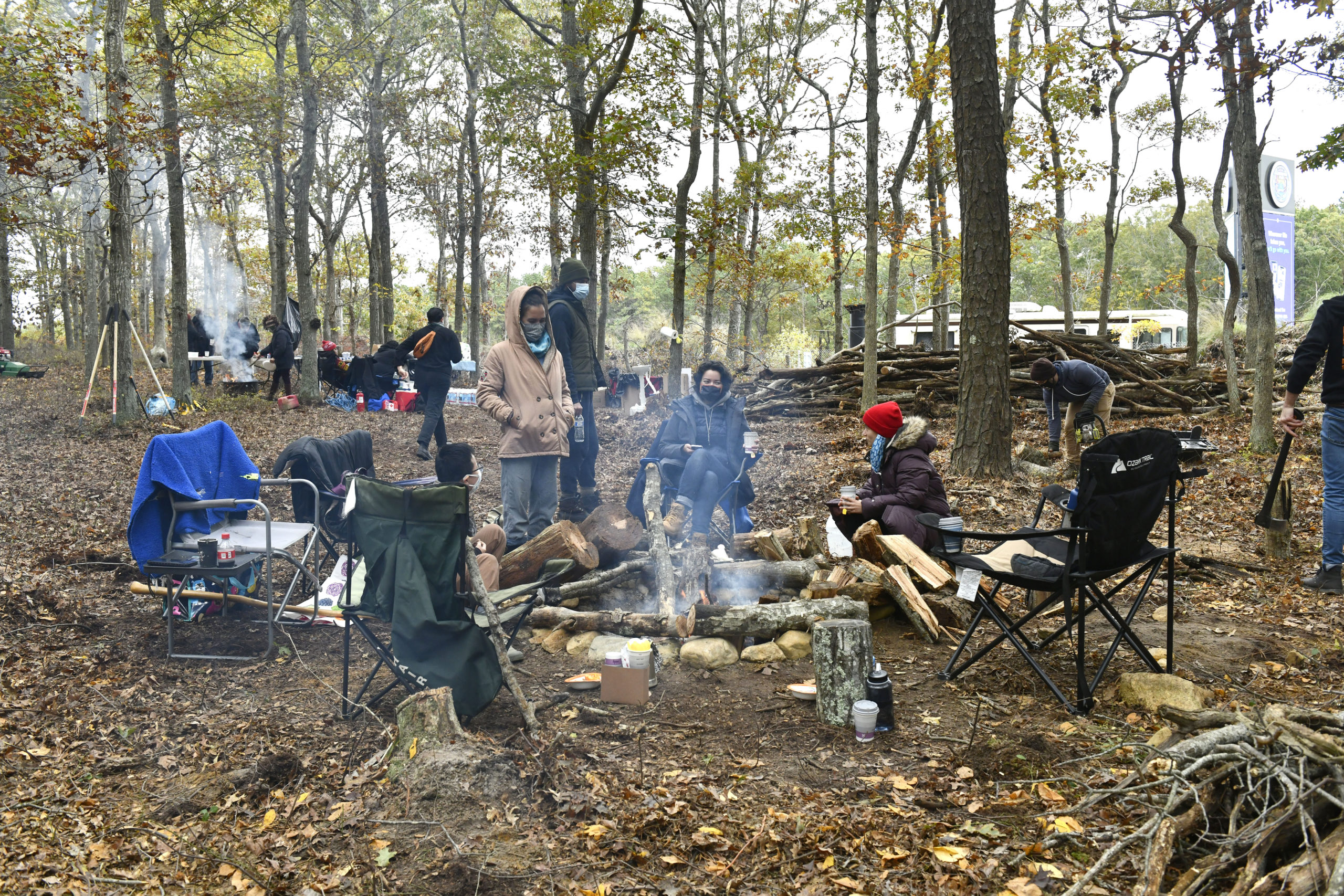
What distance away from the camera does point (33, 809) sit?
2746mm

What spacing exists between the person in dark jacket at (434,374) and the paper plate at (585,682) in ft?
19.0

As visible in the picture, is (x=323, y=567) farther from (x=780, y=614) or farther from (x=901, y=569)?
Answer: (x=901, y=569)

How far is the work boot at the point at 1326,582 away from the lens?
4.43 meters

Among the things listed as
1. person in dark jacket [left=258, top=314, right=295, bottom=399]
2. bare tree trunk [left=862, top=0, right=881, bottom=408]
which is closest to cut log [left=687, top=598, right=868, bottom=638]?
bare tree trunk [left=862, top=0, right=881, bottom=408]

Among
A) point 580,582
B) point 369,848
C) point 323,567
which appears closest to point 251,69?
point 323,567

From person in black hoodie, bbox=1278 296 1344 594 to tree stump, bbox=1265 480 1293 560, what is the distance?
1.67 feet

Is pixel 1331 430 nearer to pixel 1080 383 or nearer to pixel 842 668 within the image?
pixel 842 668

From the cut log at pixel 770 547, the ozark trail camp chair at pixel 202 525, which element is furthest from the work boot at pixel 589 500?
the ozark trail camp chair at pixel 202 525

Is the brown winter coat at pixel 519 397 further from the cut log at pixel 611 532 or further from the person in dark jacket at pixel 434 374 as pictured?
the person in dark jacket at pixel 434 374

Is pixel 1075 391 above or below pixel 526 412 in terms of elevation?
above

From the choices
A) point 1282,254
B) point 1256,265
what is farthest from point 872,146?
point 1282,254

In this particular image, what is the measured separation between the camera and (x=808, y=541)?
209 inches

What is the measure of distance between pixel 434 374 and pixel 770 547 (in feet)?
17.9

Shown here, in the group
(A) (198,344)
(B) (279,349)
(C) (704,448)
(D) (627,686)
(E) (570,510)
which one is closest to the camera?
(D) (627,686)
